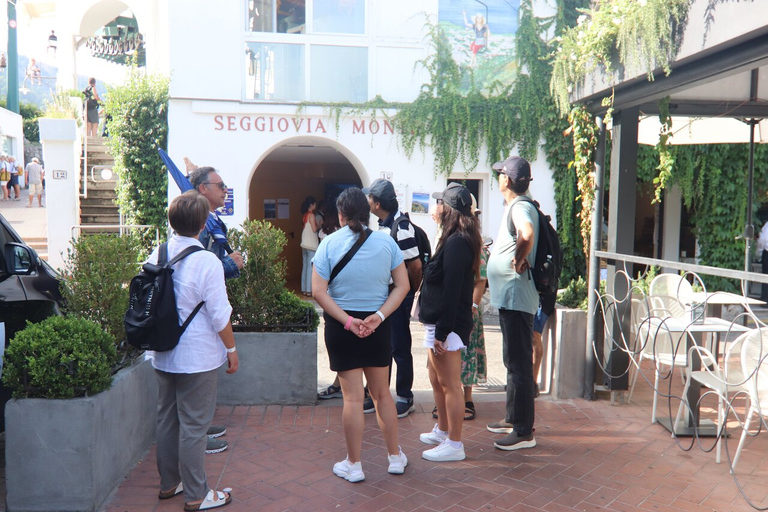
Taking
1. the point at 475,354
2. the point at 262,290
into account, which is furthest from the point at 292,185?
the point at 475,354

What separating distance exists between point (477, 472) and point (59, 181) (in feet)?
38.5

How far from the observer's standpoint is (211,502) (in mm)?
3709

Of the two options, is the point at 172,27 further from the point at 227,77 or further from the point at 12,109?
the point at 12,109

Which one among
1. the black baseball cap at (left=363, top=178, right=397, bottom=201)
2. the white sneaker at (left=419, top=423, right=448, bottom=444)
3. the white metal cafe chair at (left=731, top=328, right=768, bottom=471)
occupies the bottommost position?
the white sneaker at (left=419, top=423, right=448, bottom=444)

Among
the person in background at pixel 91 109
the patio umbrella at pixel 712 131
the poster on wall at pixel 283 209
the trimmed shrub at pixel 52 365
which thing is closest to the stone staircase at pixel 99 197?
the person in background at pixel 91 109

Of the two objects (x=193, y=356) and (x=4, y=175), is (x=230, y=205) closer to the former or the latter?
(x=193, y=356)

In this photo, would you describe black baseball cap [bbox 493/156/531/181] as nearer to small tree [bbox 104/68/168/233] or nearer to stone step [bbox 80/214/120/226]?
small tree [bbox 104/68/168/233]

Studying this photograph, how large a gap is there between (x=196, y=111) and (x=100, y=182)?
6019 millimetres

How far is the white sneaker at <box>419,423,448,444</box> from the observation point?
15.6 feet

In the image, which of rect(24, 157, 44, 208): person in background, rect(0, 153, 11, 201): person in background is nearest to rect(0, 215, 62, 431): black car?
rect(24, 157, 44, 208): person in background

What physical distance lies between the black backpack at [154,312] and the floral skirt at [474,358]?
2.47m

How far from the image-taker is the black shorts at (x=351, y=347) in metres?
3.90

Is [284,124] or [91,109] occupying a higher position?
[91,109]

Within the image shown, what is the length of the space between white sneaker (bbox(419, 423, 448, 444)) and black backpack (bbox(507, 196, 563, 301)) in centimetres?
123
